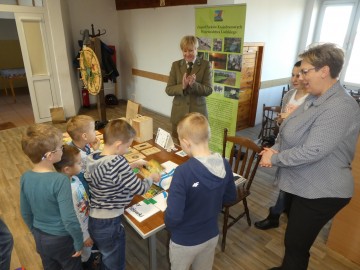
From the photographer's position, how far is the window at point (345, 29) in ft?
15.2

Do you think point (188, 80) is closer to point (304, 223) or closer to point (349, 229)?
point (304, 223)

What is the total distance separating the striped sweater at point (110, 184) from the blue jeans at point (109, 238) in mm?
43

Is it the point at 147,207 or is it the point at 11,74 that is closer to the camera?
the point at 147,207

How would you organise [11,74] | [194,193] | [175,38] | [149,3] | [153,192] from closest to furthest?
[194,193] → [153,192] → [175,38] → [149,3] → [11,74]

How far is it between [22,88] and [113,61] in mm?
4201

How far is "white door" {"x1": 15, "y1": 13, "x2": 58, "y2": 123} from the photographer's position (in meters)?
4.58

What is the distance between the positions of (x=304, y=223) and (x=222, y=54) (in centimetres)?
249

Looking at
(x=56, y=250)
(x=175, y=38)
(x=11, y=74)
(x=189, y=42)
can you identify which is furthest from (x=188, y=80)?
(x=11, y=74)

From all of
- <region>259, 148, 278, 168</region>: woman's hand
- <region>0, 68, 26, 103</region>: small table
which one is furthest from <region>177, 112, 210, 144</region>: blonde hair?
<region>0, 68, 26, 103</region>: small table

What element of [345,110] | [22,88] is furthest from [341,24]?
[22,88]

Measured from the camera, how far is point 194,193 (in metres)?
1.12

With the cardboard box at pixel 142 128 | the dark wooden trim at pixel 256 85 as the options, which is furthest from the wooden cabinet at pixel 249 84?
the cardboard box at pixel 142 128

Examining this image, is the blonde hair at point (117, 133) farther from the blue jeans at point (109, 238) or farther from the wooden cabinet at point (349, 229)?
the wooden cabinet at point (349, 229)

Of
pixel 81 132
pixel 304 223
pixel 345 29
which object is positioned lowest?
pixel 304 223
